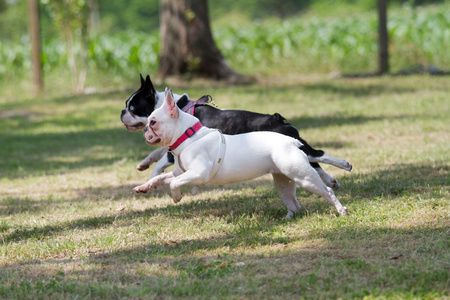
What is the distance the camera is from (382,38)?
54.0 feet

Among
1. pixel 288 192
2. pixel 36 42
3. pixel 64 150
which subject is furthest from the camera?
pixel 36 42

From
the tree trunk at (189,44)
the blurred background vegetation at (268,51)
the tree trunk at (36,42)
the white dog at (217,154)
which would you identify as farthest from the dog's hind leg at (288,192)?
the tree trunk at (36,42)

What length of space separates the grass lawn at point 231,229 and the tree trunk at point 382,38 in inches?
237

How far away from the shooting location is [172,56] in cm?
1639

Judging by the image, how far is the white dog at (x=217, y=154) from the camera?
5043 millimetres

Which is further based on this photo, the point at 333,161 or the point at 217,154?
the point at 333,161

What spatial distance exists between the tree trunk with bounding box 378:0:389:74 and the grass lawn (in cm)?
602

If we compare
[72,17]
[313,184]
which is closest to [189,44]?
[72,17]

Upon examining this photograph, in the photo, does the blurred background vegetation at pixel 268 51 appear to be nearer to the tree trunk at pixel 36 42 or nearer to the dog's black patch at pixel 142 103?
the tree trunk at pixel 36 42

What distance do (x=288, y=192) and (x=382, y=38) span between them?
11.9 m

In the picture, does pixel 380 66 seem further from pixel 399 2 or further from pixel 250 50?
pixel 399 2

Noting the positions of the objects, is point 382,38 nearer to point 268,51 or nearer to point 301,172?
point 268,51

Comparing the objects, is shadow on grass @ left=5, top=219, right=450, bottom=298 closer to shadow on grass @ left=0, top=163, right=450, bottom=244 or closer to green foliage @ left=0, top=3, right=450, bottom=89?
shadow on grass @ left=0, top=163, right=450, bottom=244

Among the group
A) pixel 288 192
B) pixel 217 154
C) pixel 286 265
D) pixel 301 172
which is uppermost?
pixel 217 154
